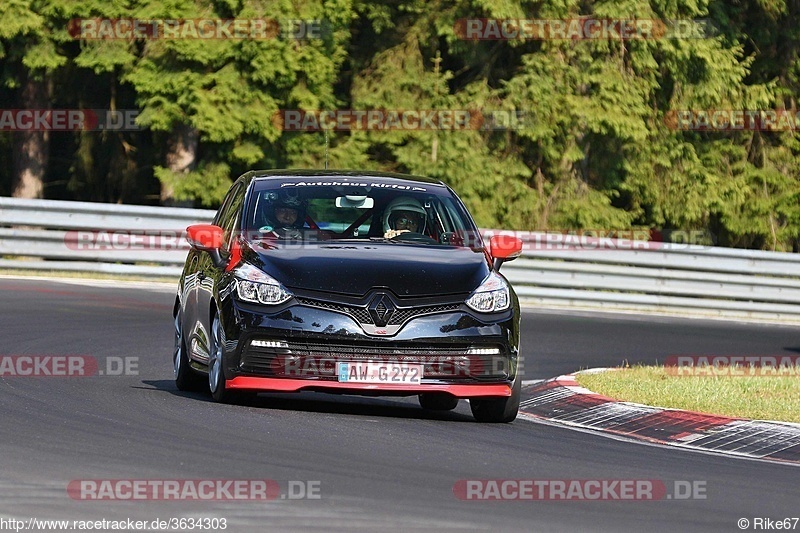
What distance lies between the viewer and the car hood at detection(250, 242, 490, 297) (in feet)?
33.4

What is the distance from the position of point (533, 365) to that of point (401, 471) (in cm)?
776

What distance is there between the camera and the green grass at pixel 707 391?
38.8ft

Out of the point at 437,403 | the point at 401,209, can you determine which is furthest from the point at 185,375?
the point at 401,209

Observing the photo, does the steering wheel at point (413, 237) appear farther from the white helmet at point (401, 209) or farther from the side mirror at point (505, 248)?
the side mirror at point (505, 248)

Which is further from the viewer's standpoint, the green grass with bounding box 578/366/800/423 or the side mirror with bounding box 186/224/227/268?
the green grass with bounding box 578/366/800/423

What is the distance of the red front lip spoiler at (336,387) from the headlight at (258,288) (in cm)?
49

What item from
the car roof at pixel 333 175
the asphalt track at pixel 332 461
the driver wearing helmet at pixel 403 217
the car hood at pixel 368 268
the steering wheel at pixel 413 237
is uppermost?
the car roof at pixel 333 175

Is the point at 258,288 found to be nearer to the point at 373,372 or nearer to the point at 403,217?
the point at 373,372

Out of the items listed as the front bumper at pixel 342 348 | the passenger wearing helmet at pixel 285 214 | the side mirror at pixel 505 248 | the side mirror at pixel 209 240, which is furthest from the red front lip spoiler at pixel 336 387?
the passenger wearing helmet at pixel 285 214

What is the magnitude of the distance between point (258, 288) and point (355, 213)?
1.39m

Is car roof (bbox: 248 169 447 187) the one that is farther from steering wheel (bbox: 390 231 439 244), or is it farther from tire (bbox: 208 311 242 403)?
tire (bbox: 208 311 242 403)

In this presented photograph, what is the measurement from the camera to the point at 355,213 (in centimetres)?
1142

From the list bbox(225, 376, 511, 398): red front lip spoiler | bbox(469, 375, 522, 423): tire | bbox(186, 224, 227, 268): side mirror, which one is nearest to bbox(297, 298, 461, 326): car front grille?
A: bbox(225, 376, 511, 398): red front lip spoiler

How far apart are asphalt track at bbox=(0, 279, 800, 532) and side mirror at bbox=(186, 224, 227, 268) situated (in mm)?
971
